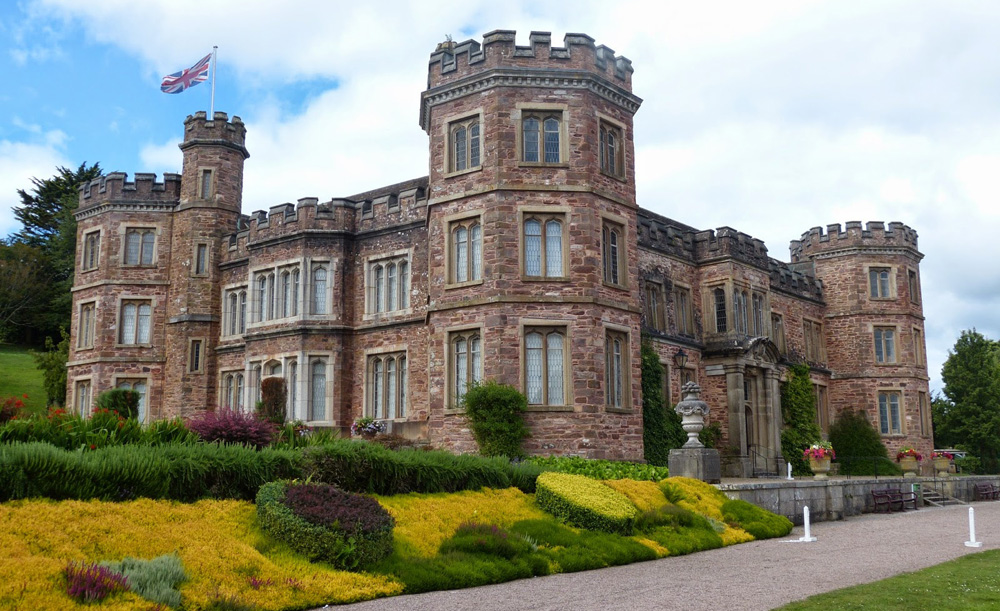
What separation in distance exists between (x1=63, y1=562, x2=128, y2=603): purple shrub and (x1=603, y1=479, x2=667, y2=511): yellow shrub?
967 cm

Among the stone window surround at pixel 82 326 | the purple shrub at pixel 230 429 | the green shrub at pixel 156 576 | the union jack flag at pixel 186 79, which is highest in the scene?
the union jack flag at pixel 186 79

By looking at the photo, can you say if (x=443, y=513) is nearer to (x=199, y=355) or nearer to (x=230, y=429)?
(x=230, y=429)

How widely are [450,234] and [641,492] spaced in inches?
363

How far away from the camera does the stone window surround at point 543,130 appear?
22453 millimetres

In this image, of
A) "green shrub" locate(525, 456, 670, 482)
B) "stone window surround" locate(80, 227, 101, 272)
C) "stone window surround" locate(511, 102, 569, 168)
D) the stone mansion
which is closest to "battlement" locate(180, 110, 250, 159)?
the stone mansion

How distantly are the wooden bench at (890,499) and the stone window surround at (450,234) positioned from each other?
12711 mm

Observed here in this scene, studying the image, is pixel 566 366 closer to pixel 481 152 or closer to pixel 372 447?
pixel 481 152

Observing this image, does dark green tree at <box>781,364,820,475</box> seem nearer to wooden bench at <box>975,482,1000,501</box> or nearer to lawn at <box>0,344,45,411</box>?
wooden bench at <box>975,482,1000,501</box>

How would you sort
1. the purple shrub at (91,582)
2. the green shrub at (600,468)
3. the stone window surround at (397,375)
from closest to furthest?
the purple shrub at (91,582)
the green shrub at (600,468)
the stone window surround at (397,375)

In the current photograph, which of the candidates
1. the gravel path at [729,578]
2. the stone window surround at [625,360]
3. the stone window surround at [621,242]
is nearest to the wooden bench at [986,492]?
the gravel path at [729,578]

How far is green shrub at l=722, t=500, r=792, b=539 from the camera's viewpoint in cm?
1698

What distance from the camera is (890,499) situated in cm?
2511

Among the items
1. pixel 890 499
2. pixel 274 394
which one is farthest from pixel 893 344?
pixel 274 394

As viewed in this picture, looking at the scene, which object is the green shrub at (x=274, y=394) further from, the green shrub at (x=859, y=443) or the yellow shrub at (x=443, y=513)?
the green shrub at (x=859, y=443)
